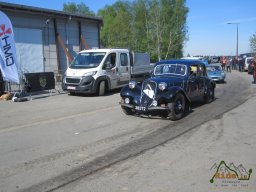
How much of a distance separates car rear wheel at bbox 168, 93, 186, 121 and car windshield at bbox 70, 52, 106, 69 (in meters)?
6.48

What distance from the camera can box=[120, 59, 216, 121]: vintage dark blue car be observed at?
9.23 metres

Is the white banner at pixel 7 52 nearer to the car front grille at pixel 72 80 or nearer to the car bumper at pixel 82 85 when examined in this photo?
the car front grille at pixel 72 80

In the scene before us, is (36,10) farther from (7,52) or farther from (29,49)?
(7,52)

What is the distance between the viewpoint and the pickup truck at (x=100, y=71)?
1495 cm

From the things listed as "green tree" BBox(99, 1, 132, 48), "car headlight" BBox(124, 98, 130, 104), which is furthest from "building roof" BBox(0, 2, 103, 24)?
"green tree" BBox(99, 1, 132, 48)

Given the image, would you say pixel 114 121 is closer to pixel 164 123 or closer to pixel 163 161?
pixel 164 123

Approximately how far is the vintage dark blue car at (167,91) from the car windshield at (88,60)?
15.2 ft

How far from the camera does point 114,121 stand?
9.41 meters

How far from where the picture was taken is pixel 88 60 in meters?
15.8

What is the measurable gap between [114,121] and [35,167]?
13.0ft

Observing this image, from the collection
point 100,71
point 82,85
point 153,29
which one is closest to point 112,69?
point 100,71

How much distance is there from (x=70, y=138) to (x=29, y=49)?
47.8 ft

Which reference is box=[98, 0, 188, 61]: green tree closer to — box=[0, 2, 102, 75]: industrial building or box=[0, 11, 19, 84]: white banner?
box=[0, 2, 102, 75]: industrial building

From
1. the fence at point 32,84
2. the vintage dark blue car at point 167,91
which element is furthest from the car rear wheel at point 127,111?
the fence at point 32,84
